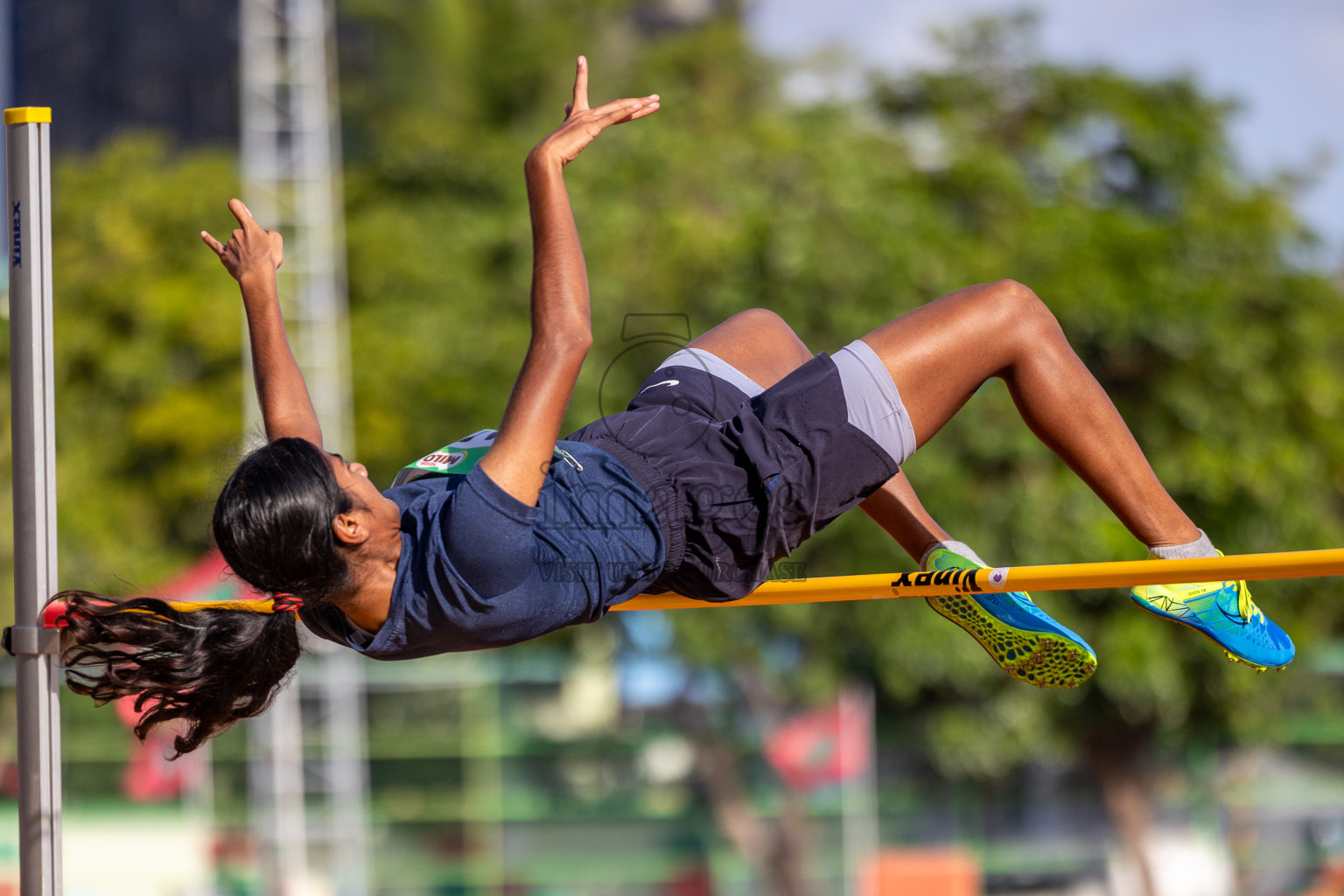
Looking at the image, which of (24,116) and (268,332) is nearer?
(268,332)

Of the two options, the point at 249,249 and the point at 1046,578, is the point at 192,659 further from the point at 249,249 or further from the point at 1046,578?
the point at 1046,578

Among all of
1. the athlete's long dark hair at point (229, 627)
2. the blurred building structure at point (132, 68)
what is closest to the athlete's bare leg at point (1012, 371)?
the athlete's long dark hair at point (229, 627)

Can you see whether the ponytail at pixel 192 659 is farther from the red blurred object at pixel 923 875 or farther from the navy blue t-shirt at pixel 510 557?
the red blurred object at pixel 923 875

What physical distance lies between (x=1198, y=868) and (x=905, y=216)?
630cm

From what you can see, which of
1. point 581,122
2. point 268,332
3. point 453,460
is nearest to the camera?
point 581,122

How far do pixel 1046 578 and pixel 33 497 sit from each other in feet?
7.68

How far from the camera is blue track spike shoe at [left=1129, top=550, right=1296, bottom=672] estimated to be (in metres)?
3.03

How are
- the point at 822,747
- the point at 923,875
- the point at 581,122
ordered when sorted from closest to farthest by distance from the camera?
the point at 581,122
the point at 923,875
the point at 822,747

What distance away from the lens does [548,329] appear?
8.52 feet

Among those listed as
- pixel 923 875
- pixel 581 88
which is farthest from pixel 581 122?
pixel 923 875

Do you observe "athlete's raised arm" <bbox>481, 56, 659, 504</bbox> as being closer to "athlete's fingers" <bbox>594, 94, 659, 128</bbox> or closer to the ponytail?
"athlete's fingers" <bbox>594, 94, 659, 128</bbox>

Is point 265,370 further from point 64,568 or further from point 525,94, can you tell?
point 525,94

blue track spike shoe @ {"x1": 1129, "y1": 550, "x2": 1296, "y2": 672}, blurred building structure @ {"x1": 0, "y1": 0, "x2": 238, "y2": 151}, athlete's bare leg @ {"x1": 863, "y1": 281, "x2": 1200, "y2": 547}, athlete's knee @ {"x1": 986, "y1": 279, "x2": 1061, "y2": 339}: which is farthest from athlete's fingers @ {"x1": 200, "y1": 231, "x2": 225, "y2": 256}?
blurred building structure @ {"x1": 0, "y1": 0, "x2": 238, "y2": 151}

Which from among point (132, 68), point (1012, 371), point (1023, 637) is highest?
point (132, 68)
